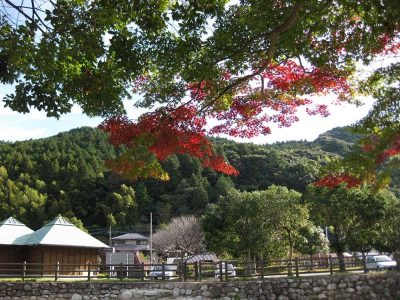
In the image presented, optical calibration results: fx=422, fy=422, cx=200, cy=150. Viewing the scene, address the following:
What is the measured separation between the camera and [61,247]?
23.7 metres

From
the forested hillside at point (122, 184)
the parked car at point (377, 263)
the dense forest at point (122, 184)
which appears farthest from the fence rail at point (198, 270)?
the forested hillside at point (122, 184)

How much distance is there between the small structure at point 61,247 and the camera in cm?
2316

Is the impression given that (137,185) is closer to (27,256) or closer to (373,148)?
(27,256)

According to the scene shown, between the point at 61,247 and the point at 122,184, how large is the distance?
3992 cm

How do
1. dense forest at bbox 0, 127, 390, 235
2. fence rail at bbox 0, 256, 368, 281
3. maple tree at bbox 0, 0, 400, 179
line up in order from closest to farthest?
maple tree at bbox 0, 0, 400, 179, fence rail at bbox 0, 256, 368, 281, dense forest at bbox 0, 127, 390, 235

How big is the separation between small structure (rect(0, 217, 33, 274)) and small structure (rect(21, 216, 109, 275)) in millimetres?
559

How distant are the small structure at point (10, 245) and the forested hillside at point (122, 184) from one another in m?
29.8

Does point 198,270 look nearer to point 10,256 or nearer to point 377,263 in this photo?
point 377,263

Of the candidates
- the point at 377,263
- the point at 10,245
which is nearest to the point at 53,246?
the point at 10,245

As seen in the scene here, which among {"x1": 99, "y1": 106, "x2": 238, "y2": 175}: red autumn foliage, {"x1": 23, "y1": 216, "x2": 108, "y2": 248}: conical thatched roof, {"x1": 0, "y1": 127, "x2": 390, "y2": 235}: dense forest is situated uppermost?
{"x1": 0, "y1": 127, "x2": 390, "y2": 235}: dense forest

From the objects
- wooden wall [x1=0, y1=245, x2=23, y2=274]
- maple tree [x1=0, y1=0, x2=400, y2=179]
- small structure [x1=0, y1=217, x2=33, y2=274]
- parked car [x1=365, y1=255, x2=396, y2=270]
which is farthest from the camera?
wooden wall [x1=0, y1=245, x2=23, y2=274]

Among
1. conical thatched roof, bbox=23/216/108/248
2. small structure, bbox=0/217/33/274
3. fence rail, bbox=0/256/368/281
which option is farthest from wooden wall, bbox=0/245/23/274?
conical thatched roof, bbox=23/216/108/248

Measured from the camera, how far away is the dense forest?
185 feet

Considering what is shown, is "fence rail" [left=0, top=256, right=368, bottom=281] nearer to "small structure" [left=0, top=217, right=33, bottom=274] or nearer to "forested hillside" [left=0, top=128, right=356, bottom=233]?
"small structure" [left=0, top=217, right=33, bottom=274]
